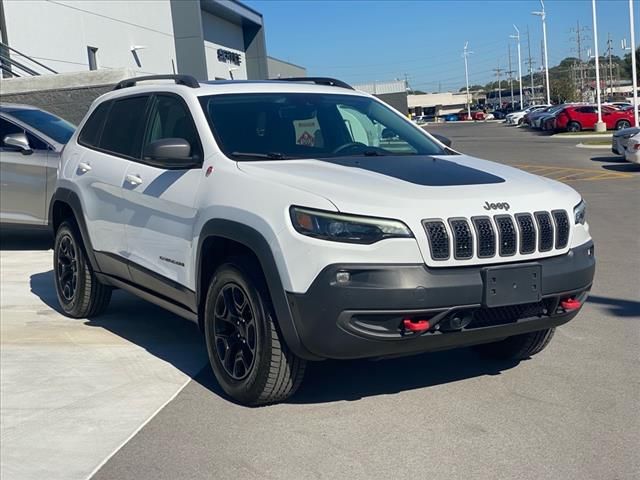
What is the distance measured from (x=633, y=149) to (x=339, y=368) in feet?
49.9

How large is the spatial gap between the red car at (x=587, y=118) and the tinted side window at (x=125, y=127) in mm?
38867

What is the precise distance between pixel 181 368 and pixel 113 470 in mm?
1582

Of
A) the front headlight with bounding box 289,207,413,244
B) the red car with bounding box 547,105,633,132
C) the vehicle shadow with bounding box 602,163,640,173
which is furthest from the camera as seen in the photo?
the red car with bounding box 547,105,633,132

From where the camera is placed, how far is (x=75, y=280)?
273 inches

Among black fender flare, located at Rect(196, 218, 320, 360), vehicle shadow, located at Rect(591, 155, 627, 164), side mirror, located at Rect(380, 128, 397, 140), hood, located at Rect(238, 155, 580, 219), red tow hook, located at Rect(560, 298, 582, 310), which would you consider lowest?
vehicle shadow, located at Rect(591, 155, 627, 164)

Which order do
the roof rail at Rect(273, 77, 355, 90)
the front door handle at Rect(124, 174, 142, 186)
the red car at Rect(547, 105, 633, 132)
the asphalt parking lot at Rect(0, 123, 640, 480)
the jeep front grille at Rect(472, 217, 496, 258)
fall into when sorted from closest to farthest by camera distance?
the asphalt parking lot at Rect(0, 123, 640, 480) → the jeep front grille at Rect(472, 217, 496, 258) → the front door handle at Rect(124, 174, 142, 186) → the roof rail at Rect(273, 77, 355, 90) → the red car at Rect(547, 105, 633, 132)

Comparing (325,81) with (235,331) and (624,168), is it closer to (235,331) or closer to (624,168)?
(235,331)

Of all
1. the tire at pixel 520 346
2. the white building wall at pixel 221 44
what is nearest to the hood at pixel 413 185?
the tire at pixel 520 346

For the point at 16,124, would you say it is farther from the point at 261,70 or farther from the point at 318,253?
the point at 261,70

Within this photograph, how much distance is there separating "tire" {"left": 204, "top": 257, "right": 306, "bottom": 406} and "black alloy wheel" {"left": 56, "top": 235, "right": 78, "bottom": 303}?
2391mm

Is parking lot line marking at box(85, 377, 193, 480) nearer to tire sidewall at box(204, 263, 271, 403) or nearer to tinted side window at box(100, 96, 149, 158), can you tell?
tire sidewall at box(204, 263, 271, 403)

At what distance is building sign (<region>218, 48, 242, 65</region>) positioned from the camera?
45669mm

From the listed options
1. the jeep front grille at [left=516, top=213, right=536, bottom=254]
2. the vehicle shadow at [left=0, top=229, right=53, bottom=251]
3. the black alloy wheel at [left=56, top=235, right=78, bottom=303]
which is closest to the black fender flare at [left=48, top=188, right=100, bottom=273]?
the black alloy wheel at [left=56, top=235, right=78, bottom=303]

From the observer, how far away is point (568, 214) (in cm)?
460
